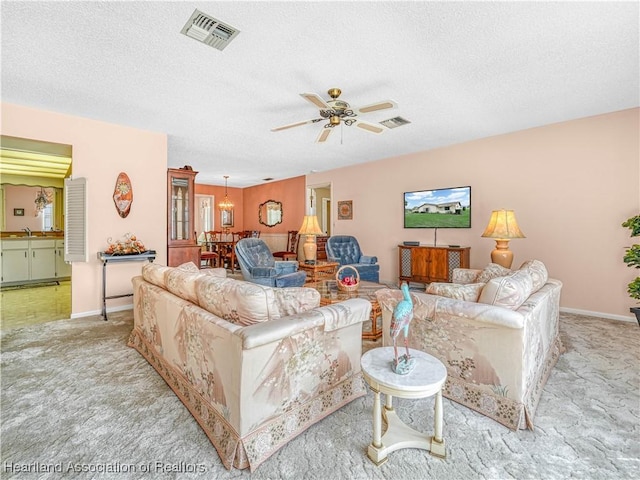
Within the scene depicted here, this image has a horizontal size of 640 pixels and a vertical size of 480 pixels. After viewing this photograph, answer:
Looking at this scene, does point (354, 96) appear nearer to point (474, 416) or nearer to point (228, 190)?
point (474, 416)

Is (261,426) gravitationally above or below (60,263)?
below

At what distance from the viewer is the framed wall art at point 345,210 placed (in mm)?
6734

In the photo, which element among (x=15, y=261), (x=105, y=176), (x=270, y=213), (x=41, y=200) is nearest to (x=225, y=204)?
(x=270, y=213)

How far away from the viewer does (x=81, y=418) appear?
1.76m

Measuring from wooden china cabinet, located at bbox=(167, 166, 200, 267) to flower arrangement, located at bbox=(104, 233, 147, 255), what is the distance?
51 centimetres

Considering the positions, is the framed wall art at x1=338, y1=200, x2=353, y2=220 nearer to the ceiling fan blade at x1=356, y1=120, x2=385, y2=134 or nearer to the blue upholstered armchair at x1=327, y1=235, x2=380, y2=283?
the blue upholstered armchair at x1=327, y1=235, x2=380, y2=283

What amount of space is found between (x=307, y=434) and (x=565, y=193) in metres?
4.38

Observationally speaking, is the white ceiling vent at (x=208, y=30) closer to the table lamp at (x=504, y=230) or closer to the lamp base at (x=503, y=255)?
the table lamp at (x=504, y=230)

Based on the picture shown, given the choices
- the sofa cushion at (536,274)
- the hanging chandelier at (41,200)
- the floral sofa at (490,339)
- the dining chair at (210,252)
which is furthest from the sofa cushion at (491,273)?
the hanging chandelier at (41,200)

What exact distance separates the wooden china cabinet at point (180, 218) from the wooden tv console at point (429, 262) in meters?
3.55

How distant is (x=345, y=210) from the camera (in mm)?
6844

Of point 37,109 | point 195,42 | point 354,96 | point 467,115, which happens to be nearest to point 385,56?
point 354,96

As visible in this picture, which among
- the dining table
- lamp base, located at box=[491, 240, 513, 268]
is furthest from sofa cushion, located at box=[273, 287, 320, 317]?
the dining table

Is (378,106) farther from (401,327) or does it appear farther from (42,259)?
(42,259)
